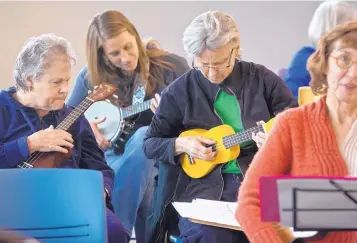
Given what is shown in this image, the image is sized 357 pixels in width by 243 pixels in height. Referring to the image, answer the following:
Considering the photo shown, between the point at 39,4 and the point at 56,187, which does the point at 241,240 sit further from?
the point at 39,4

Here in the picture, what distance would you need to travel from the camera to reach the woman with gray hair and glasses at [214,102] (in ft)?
7.54

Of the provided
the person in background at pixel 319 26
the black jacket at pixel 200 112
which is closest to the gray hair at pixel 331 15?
the person in background at pixel 319 26

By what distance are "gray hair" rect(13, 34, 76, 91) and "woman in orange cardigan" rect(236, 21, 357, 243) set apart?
89 centimetres

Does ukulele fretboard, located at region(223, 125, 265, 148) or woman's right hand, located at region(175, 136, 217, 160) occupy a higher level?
ukulele fretboard, located at region(223, 125, 265, 148)

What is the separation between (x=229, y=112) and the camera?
2.35m

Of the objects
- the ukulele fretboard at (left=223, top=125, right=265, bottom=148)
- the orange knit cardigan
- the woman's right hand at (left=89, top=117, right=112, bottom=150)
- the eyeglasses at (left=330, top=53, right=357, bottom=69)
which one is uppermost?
the eyeglasses at (left=330, top=53, right=357, bottom=69)

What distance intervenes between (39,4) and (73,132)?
5.73ft

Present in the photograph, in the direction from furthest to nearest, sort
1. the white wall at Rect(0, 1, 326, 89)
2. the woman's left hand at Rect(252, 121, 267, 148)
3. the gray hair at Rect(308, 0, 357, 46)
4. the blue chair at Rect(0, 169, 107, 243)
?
the white wall at Rect(0, 1, 326, 89) < the gray hair at Rect(308, 0, 357, 46) < the woman's left hand at Rect(252, 121, 267, 148) < the blue chair at Rect(0, 169, 107, 243)

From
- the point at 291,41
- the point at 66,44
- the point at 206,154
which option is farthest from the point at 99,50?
the point at 291,41

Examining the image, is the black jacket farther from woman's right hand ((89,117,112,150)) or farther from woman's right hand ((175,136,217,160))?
woman's right hand ((89,117,112,150))

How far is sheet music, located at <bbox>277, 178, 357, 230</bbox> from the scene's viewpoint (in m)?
1.34

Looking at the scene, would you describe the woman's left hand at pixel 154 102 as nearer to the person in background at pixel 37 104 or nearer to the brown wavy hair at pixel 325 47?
the person in background at pixel 37 104

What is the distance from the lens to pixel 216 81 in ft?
7.64

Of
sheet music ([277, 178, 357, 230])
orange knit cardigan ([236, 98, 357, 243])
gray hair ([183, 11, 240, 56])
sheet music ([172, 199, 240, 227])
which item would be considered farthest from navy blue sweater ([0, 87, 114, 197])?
sheet music ([277, 178, 357, 230])
